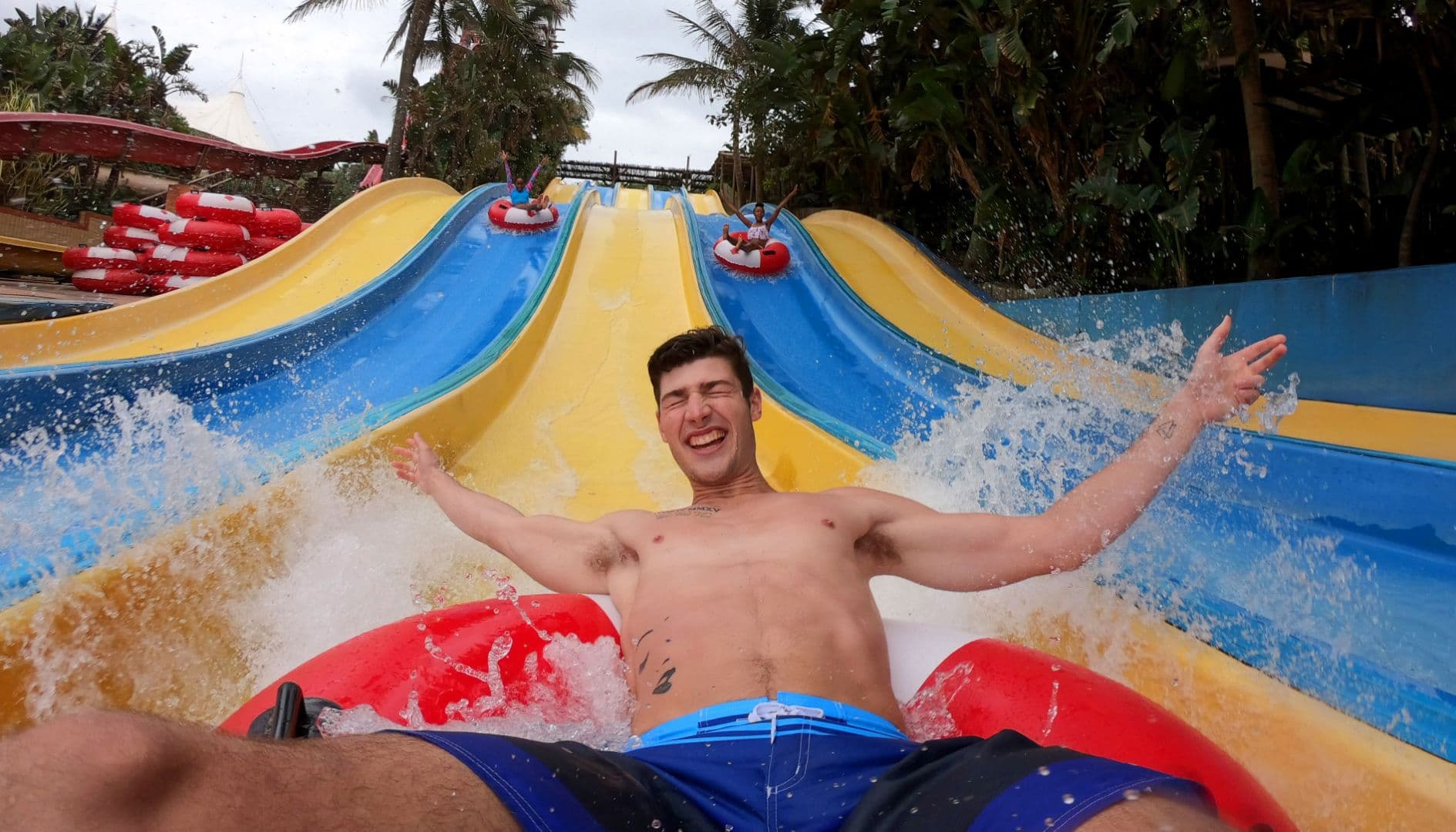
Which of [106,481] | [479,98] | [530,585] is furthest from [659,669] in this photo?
[479,98]

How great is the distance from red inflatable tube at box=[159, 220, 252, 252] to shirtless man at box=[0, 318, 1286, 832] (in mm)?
7207

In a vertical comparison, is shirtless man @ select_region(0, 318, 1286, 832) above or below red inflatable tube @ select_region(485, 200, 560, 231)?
below

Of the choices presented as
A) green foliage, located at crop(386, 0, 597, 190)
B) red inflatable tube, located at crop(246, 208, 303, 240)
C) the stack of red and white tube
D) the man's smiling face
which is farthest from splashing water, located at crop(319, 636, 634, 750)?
green foliage, located at crop(386, 0, 597, 190)

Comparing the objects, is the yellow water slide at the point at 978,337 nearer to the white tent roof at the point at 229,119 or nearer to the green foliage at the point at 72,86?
the green foliage at the point at 72,86

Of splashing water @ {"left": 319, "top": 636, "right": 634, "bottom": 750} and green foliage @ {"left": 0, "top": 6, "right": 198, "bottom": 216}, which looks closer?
splashing water @ {"left": 319, "top": 636, "right": 634, "bottom": 750}

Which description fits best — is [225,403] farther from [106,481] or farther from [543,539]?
[543,539]

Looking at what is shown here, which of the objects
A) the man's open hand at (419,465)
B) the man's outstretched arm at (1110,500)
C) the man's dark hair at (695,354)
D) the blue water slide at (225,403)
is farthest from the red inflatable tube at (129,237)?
the man's outstretched arm at (1110,500)

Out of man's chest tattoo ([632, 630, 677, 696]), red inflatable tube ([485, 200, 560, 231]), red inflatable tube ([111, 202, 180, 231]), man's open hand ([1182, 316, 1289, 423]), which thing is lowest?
man's chest tattoo ([632, 630, 677, 696])

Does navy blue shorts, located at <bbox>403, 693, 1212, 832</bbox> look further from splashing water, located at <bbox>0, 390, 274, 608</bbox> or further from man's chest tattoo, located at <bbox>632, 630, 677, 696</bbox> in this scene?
splashing water, located at <bbox>0, 390, 274, 608</bbox>

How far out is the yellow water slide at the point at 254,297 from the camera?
3959 millimetres

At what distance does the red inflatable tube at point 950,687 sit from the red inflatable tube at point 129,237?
8864 millimetres

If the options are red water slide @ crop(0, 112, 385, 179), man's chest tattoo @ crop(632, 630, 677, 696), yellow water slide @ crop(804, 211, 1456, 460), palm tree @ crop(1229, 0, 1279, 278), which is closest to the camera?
man's chest tattoo @ crop(632, 630, 677, 696)

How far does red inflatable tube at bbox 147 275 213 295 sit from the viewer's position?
7.80m

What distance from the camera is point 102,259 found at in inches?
333
